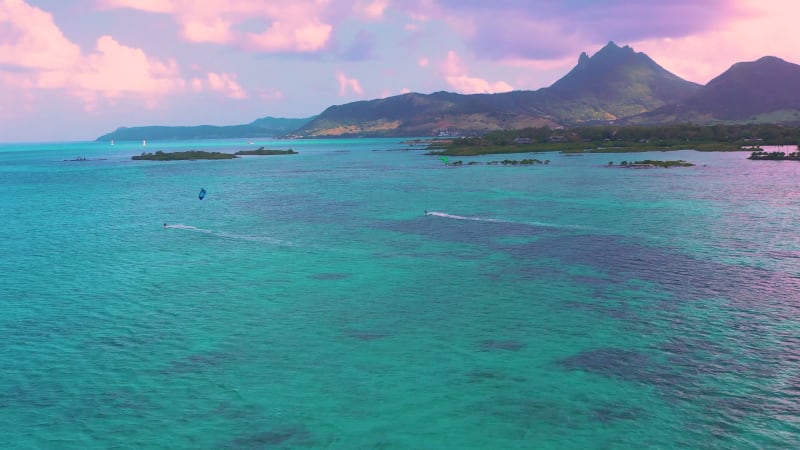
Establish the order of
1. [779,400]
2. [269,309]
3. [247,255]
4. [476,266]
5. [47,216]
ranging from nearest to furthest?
1. [779,400]
2. [269,309]
3. [476,266]
4. [247,255]
5. [47,216]

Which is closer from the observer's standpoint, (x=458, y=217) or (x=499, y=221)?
(x=499, y=221)

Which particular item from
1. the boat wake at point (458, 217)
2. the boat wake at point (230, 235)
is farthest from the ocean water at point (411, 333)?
the boat wake at point (458, 217)

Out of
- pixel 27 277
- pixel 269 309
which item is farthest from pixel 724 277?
pixel 27 277

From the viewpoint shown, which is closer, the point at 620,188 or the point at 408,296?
the point at 408,296

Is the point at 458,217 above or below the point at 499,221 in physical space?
above

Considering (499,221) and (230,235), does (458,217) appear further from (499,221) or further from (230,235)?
(230,235)

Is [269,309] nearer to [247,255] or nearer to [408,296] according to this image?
[408,296]

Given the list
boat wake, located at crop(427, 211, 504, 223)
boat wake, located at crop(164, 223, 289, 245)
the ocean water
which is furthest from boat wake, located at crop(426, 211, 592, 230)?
boat wake, located at crop(164, 223, 289, 245)

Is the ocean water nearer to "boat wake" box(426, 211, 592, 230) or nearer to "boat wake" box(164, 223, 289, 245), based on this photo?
"boat wake" box(164, 223, 289, 245)

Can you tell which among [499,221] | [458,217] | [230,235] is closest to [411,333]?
[499,221]
